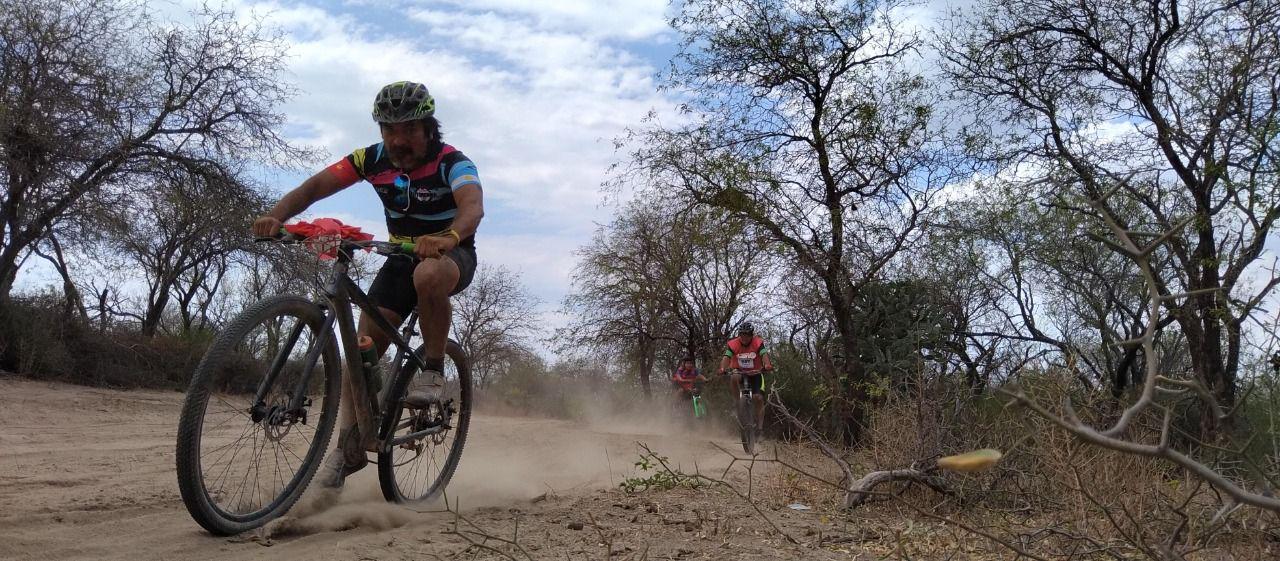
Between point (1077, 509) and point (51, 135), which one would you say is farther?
point (51, 135)

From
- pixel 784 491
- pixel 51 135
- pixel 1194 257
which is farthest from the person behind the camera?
pixel 1194 257

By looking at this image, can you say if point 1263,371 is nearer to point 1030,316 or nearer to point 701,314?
point 701,314

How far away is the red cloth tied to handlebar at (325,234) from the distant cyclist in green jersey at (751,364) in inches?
357

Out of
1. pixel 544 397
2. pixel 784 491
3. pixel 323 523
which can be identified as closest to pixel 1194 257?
pixel 784 491

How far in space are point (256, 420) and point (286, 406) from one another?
0.15m

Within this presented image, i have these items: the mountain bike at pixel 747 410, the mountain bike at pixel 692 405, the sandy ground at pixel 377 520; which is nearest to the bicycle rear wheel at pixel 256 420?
the sandy ground at pixel 377 520

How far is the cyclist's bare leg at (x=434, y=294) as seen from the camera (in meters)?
4.19

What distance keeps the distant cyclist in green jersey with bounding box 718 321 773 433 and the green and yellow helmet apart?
29.0ft

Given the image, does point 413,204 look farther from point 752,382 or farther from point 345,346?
point 752,382

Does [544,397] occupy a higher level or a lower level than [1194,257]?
lower

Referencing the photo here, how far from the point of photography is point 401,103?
172 inches

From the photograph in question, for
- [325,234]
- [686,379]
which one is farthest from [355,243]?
[686,379]

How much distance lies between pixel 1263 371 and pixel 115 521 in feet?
14.9

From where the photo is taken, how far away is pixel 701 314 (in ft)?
100
